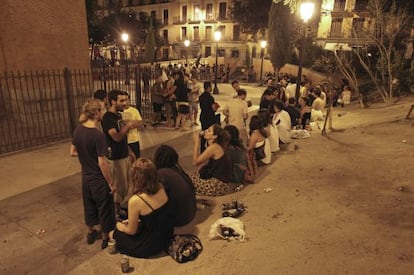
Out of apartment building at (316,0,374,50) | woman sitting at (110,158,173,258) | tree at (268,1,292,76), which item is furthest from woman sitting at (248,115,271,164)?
apartment building at (316,0,374,50)

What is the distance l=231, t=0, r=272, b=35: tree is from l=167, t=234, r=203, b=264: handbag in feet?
100

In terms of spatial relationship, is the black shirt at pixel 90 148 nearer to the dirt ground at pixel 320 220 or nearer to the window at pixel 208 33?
the dirt ground at pixel 320 220

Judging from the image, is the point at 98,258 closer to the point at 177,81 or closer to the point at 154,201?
the point at 154,201

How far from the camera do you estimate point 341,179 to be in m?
5.73

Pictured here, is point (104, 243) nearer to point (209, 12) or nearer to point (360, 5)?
point (360, 5)

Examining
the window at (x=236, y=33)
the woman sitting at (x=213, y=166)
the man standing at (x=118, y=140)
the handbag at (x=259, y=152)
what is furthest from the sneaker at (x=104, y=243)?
the window at (x=236, y=33)

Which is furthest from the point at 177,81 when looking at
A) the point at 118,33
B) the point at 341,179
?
the point at 118,33

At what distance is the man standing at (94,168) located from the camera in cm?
346

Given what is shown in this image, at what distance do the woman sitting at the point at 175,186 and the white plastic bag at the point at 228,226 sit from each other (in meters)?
0.40

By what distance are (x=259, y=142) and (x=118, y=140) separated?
304 centimetres

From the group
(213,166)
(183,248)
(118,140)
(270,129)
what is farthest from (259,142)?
(183,248)

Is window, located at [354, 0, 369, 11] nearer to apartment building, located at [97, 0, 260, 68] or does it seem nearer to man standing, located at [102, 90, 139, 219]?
apartment building, located at [97, 0, 260, 68]

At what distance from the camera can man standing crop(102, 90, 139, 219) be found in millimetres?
4172

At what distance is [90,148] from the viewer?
3.48 m
